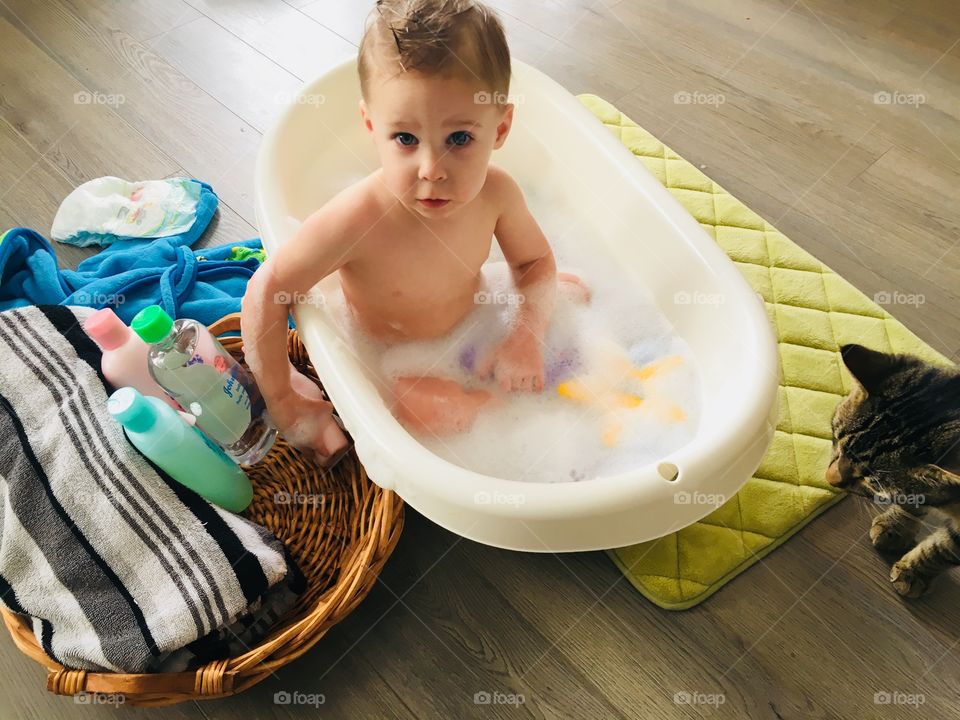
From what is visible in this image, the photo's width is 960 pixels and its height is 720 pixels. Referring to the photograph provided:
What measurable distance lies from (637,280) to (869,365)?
368 millimetres

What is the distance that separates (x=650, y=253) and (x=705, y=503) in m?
0.41

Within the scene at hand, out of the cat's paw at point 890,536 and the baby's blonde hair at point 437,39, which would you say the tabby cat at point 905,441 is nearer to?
the cat's paw at point 890,536

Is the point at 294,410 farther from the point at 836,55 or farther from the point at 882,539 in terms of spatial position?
the point at 836,55

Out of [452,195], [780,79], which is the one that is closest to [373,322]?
[452,195]

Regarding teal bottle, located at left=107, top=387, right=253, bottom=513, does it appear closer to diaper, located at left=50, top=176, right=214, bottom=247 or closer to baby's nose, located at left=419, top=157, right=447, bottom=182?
baby's nose, located at left=419, top=157, right=447, bottom=182

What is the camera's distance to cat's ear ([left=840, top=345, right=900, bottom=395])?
2.72ft

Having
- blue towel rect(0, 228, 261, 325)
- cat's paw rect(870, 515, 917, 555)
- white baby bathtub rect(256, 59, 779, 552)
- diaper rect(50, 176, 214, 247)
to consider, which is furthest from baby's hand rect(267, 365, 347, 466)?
cat's paw rect(870, 515, 917, 555)

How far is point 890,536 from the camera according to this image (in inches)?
39.2

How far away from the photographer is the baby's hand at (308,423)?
0.96m

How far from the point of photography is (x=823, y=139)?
1.56 m

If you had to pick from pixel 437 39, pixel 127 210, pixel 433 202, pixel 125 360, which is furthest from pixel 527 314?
pixel 127 210

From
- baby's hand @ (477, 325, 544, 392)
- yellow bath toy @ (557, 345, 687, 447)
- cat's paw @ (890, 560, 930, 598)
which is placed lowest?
cat's paw @ (890, 560, 930, 598)

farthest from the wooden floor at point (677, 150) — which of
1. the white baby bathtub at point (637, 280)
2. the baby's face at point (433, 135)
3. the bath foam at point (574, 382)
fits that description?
the baby's face at point (433, 135)

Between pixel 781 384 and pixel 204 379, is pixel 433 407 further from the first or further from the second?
pixel 781 384
